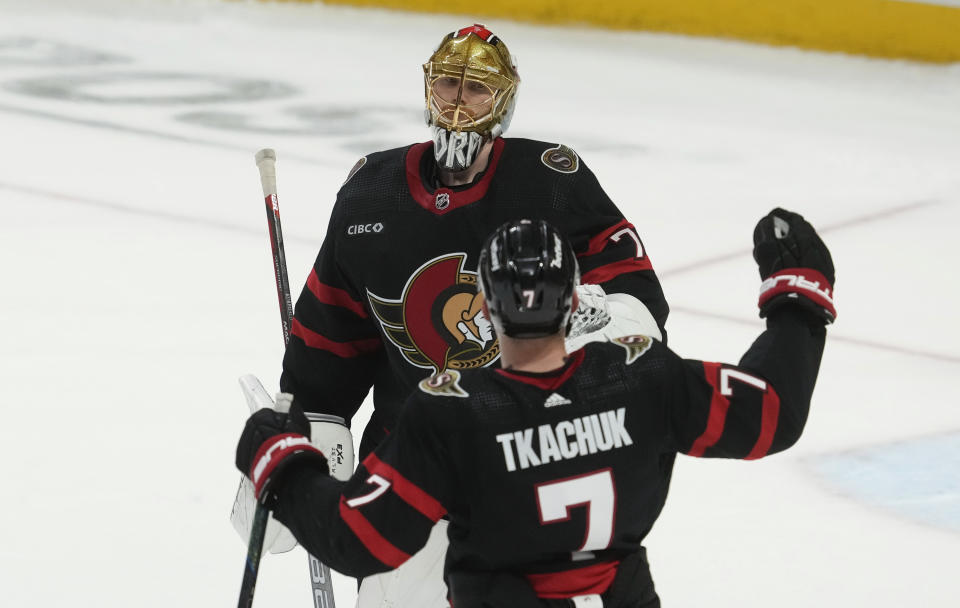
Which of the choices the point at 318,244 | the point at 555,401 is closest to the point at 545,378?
the point at 555,401

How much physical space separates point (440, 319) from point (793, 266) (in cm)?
53

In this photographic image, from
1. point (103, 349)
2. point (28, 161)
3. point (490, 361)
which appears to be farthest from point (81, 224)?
point (490, 361)

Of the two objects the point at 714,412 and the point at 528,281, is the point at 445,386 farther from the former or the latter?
the point at 714,412

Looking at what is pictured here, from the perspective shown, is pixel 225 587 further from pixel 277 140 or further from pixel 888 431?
pixel 277 140

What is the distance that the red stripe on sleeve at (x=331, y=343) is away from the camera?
6.64 feet

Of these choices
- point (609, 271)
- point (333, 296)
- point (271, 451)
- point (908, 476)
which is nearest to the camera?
point (271, 451)

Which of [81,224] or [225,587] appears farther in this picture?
[81,224]

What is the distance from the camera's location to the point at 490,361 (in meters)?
1.96

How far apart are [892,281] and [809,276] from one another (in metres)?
2.74

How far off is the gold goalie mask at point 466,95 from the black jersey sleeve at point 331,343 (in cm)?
18

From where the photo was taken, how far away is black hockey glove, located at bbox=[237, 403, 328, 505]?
152cm

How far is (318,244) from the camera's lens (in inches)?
169

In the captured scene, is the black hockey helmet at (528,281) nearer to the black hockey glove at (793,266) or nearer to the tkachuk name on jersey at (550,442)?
the tkachuk name on jersey at (550,442)

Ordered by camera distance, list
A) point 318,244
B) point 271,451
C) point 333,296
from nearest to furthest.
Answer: point 271,451 < point 333,296 < point 318,244
